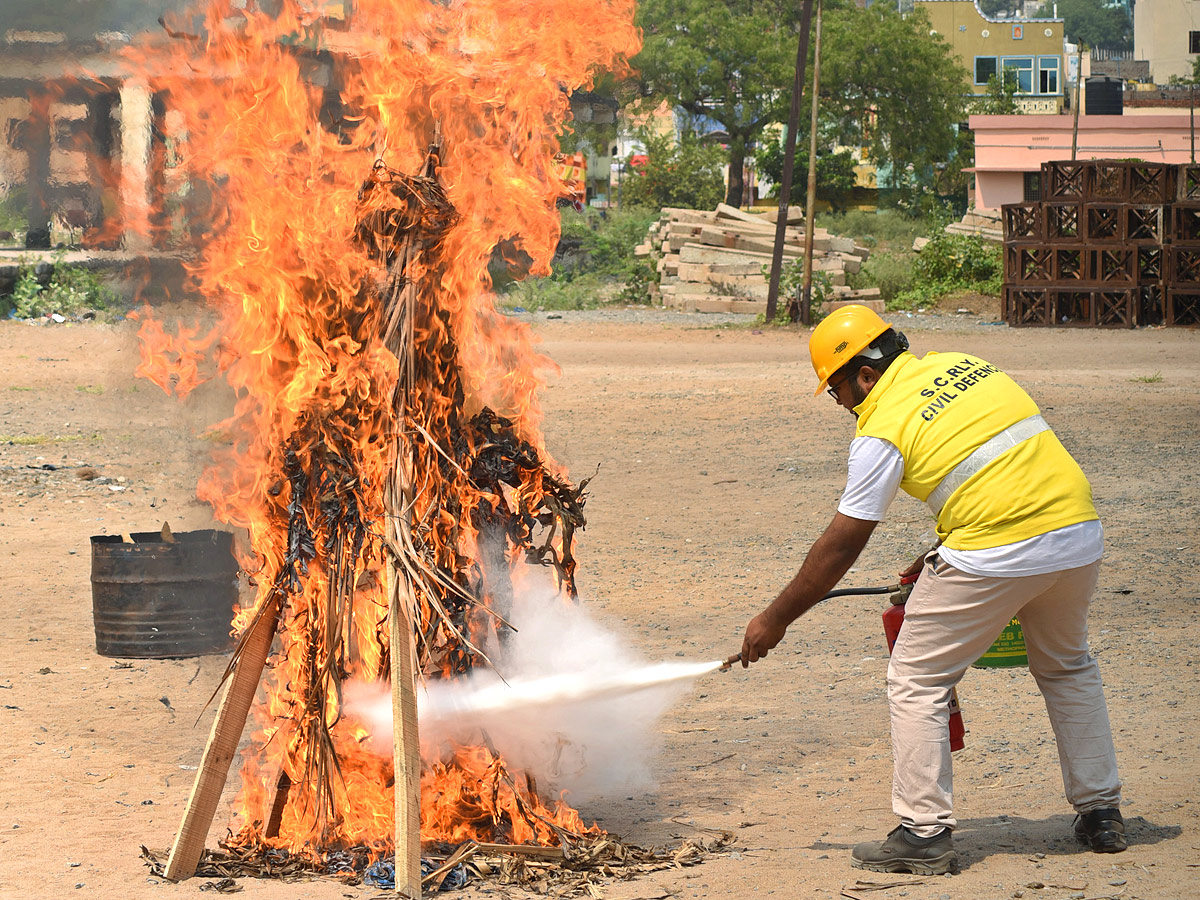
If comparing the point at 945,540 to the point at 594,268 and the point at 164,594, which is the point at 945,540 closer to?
the point at 164,594

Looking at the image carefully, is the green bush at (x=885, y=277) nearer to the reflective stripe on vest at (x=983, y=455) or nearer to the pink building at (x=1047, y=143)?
the pink building at (x=1047, y=143)

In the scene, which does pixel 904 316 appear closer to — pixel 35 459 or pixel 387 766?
pixel 35 459

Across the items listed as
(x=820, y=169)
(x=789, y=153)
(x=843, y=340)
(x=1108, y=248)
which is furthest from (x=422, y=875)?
(x=820, y=169)

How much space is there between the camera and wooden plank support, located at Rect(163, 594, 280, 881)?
4.53 meters

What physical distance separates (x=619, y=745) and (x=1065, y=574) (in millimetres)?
2068

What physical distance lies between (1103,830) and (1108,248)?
21497mm

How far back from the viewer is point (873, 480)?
168 inches

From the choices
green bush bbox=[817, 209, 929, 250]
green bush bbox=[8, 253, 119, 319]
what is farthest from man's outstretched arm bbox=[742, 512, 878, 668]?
green bush bbox=[817, 209, 929, 250]

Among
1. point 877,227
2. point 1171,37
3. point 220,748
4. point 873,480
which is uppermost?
point 1171,37

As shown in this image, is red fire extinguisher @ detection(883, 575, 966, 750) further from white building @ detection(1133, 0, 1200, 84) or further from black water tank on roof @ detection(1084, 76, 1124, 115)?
white building @ detection(1133, 0, 1200, 84)

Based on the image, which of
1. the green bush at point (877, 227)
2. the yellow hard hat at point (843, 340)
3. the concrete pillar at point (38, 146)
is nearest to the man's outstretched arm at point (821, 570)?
the yellow hard hat at point (843, 340)

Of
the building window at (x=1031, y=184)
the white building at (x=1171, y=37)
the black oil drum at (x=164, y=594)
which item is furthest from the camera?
the white building at (x=1171, y=37)

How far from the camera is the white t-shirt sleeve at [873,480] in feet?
14.0

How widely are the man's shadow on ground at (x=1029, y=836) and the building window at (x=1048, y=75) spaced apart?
250ft
